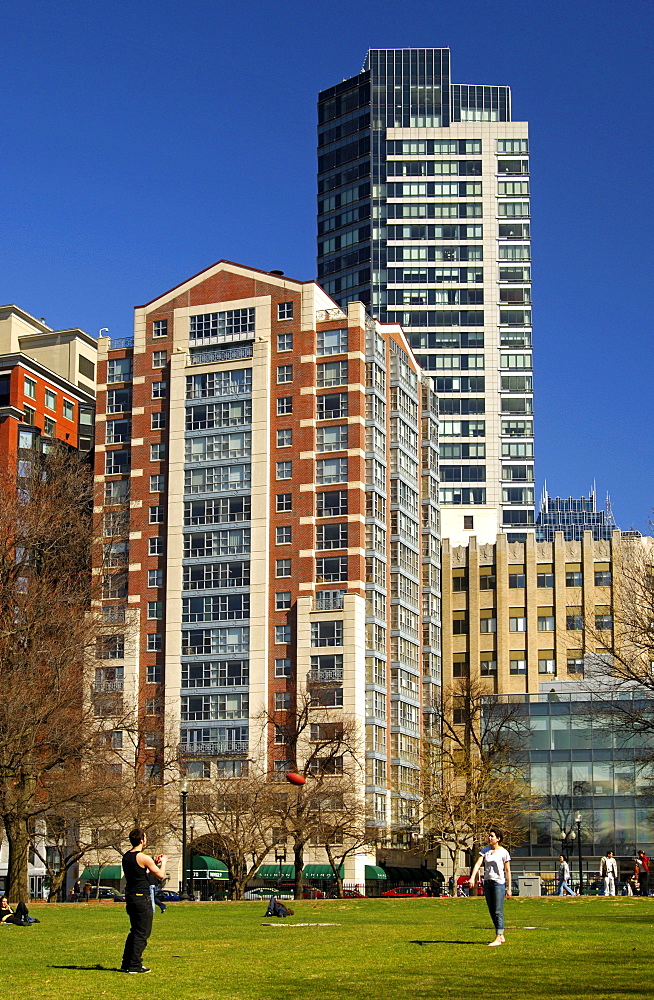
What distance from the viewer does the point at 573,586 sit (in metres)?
142

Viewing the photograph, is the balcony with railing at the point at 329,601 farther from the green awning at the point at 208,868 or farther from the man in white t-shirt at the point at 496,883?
the man in white t-shirt at the point at 496,883

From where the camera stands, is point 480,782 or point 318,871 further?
point 318,871

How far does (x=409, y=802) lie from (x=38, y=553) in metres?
56.1

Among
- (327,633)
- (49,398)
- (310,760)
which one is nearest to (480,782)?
(310,760)

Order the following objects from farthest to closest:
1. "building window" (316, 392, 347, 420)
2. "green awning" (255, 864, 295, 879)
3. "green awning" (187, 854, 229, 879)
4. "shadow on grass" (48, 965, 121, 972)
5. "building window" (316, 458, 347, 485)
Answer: "building window" (316, 392, 347, 420) < "building window" (316, 458, 347, 485) < "green awning" (187, 854, 229, 879) < "green awning" (255, 864, 295, 879) < "shadow on grass" (48, 965, 121, 972)

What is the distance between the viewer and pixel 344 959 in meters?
23.2

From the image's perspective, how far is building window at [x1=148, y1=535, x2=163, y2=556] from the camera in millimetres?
117312

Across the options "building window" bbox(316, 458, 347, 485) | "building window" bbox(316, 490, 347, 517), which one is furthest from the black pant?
"building window" bbox(316, 458, 347, 485)

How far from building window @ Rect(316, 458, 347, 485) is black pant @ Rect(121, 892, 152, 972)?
91771 millimetres

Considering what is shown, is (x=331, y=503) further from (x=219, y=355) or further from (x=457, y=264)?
(x=457, y=264)

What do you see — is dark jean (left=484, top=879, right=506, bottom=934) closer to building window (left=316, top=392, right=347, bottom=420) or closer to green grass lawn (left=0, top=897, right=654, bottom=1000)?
green grass lawn (left=0, top=897, right=654, bottom=1000)

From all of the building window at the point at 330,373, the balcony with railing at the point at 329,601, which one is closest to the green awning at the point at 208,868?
the balcony with railing at the point at 329,601

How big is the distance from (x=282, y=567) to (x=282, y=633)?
5.40m

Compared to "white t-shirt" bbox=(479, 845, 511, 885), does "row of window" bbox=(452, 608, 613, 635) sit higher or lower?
higher
